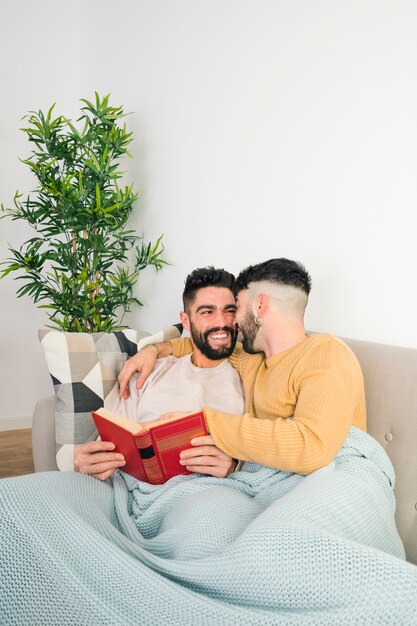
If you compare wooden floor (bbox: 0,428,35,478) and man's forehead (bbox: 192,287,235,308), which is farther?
wooden floor (bbox: 0,428,35,478)

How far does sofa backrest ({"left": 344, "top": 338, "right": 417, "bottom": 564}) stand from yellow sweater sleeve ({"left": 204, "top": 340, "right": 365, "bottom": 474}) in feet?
0.19

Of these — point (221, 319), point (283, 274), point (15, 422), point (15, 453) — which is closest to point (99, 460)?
point (221, 319)

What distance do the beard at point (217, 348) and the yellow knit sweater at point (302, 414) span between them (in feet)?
0.89

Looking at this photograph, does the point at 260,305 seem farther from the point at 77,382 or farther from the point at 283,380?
the point at 77,382

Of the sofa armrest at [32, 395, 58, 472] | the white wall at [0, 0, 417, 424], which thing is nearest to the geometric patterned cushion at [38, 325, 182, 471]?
the sofa armrest at [32, 395, 58, 472]

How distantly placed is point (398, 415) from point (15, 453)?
2.44m

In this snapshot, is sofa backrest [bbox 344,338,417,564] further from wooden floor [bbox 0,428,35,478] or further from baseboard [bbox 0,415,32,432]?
baseboard [bbox 0,415,32,432]

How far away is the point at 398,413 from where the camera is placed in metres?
1.46

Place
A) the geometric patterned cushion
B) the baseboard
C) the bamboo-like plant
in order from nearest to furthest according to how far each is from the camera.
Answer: the geometric patterned cushion → the bamboo-like plant → the baseboard

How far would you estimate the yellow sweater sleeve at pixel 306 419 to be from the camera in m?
1.35

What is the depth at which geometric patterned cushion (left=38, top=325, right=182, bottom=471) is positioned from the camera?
5.95 feet

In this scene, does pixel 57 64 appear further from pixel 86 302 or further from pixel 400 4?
pixel 400 4

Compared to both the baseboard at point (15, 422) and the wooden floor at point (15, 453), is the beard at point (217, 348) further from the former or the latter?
the baseboard at point (15, 422)

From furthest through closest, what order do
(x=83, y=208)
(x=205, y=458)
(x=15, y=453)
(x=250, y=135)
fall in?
1. (x=15, y=453)
2. (x=83, y=208)
3. (x=250, y=135)
4. (x=205, y=458)
